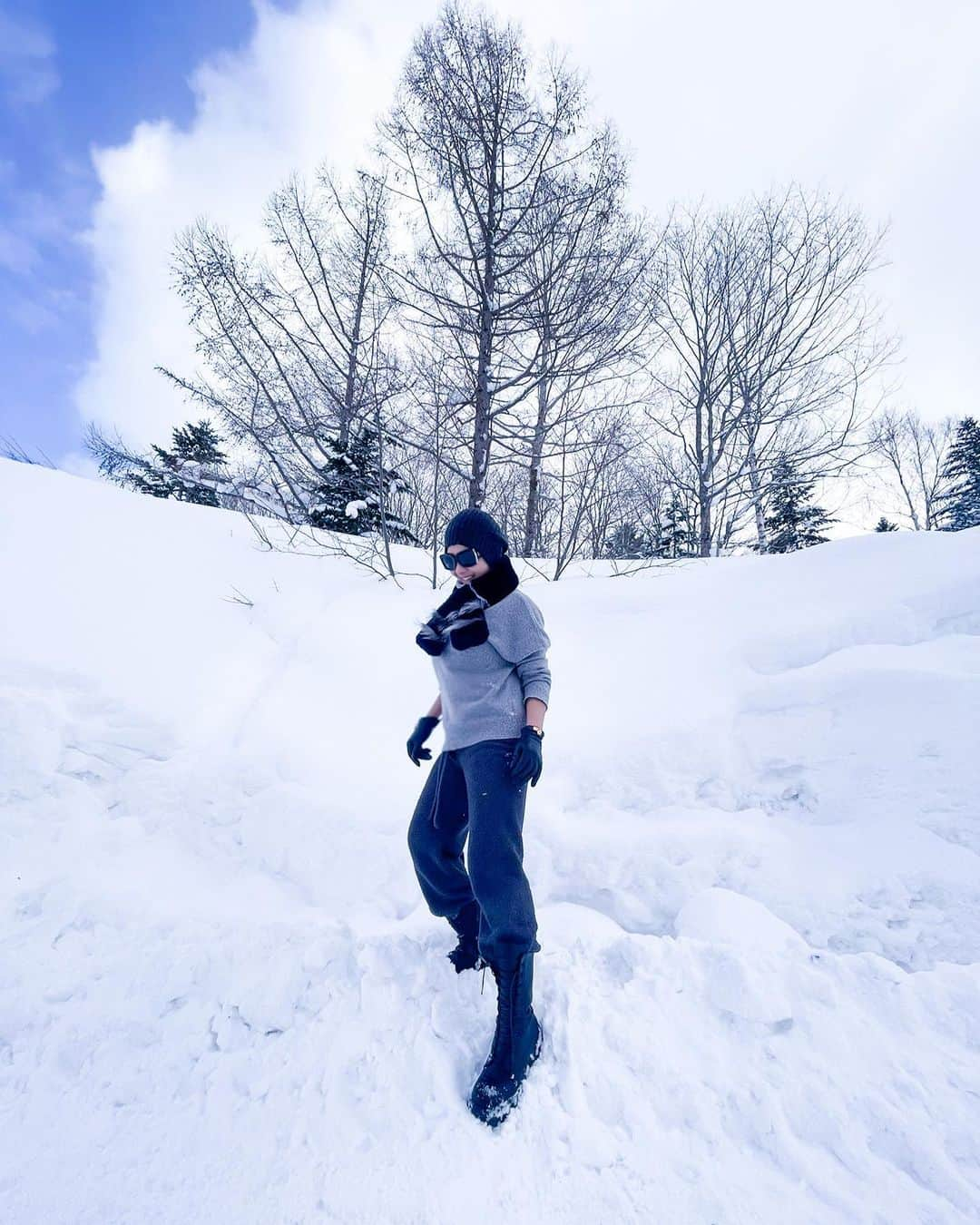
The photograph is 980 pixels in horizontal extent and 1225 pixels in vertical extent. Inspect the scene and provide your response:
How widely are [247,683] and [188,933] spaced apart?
6.74ft

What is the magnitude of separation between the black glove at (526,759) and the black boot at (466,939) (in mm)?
676

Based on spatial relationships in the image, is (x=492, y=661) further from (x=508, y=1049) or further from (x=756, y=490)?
(x=756, y=490)

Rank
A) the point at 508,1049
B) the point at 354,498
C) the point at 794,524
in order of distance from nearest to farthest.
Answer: the point at 508,1049
the point at 354,498
the point at 794,524

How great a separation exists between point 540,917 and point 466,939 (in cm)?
48

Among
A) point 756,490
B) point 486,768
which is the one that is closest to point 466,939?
point 486,768

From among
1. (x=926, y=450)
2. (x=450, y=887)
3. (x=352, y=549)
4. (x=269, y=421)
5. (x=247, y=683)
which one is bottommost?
(x=450, y=887)

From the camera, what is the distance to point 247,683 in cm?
411

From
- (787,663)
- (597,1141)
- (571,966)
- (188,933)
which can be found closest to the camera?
(597,1141)

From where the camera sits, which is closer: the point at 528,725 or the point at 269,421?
the point at 528,725

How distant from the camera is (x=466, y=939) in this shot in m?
2.11

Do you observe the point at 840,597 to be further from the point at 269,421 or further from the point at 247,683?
the point at 269,421

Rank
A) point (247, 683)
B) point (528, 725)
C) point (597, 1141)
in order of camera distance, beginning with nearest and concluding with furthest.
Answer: point (597, 1141)
point (528, 725)
point (247, 683)

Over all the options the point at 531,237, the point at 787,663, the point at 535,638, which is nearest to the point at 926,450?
the point at 531,237

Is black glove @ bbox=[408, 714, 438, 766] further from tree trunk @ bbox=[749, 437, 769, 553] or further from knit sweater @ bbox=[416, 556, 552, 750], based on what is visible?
tree trunk @ bbox=[749, 437, 769, 553]
